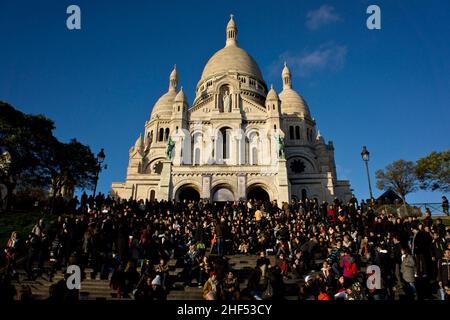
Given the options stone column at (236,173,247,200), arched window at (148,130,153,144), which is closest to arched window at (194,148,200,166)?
stone column at (236,173,247,200)

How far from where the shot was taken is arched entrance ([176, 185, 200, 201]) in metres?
31.5

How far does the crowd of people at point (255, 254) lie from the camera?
922cm

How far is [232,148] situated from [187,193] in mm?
7185

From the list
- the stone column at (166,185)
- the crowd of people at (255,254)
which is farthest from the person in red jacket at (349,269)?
the stone column at (166,185)

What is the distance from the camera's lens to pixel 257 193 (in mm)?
34031

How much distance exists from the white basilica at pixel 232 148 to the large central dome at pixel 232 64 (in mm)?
164

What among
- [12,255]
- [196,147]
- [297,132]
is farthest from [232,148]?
[12,255]

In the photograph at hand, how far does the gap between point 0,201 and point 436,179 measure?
39154 millimetres

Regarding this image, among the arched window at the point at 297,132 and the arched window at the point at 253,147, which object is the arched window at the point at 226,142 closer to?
the arched window at the point at 253,147

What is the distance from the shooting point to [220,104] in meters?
40.3

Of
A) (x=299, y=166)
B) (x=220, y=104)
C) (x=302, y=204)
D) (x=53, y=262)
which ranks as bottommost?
(x=53, y=262)

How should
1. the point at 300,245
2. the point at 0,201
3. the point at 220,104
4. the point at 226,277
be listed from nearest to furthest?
the point at 226,277, the point at 300,245, the point at 0,201, the point at 220,104
